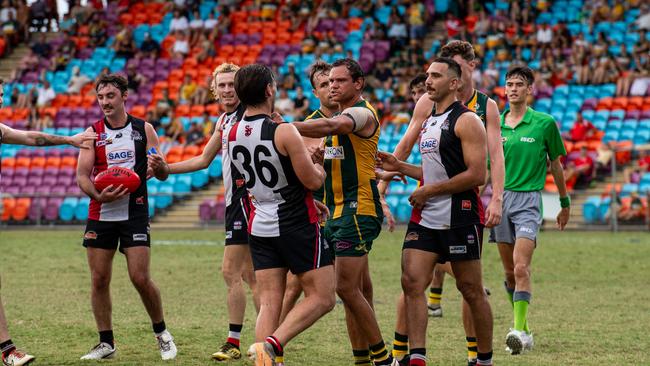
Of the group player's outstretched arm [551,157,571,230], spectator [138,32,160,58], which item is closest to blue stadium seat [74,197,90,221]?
spectator [138,32,160,58]

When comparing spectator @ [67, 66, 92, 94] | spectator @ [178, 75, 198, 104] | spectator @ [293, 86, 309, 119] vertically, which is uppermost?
spectator @ [67, 66, 92, 94]

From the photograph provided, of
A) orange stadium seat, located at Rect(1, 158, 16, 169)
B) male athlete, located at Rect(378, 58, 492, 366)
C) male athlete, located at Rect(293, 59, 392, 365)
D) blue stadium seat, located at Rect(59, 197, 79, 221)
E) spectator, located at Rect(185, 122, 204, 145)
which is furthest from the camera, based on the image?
orange stadium seat, located at Rect(1, 158, 16, 169)

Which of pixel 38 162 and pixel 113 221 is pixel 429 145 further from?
pixel 38 162

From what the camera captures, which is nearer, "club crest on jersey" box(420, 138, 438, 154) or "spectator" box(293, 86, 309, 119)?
"club crest on jersey" box(420, 138, 438, 154)

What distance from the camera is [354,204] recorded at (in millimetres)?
7566

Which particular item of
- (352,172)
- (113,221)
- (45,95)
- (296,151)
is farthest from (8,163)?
(296,151)

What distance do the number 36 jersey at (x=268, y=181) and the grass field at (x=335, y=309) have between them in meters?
1.92

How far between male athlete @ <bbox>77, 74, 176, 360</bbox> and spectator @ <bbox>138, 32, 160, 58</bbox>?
2705 cm

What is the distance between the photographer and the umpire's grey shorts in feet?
31.2

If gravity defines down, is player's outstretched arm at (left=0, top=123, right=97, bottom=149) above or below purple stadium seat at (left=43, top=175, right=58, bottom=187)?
above

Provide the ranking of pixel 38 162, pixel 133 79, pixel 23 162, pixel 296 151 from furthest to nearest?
1. pixel 133 79
2. pixel 23 162
3. pixel 38 162
4. pixel 296 151

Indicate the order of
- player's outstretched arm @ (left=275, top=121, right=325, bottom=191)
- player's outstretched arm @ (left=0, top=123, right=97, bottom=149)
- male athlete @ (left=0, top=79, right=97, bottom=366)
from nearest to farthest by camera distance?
1. player's outstretched arm @ (left=275, top=121, right=325, bottom=191)
2. male athlete @ (left=0, top=79, right=97, bottom=366)
3. player's outstretched arm @ (left=0, top=123, right=97, bottom=149)

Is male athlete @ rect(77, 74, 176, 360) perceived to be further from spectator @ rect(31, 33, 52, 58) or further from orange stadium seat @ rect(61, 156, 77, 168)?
spectator @ rect(31, 33, 52, 58)

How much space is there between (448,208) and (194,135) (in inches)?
909
